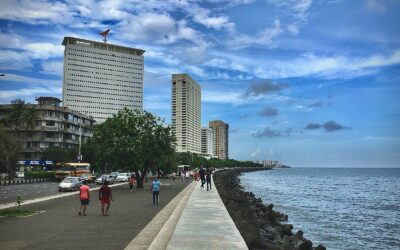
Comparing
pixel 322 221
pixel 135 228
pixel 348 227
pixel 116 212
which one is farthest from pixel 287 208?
pixel 135 228

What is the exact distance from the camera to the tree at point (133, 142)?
44.7 metres

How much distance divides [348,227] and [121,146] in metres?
25.0

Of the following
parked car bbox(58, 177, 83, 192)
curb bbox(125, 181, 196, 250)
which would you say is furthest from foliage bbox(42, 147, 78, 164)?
curb bbox(125, 181, 196, 250)

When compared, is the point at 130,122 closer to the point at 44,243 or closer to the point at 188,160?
the point at 44,243

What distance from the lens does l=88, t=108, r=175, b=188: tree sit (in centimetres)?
4472

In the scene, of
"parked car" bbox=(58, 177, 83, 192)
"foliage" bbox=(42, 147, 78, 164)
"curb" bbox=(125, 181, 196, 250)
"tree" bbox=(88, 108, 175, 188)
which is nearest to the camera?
"curb" bbox=(125, 181, 196, 250)

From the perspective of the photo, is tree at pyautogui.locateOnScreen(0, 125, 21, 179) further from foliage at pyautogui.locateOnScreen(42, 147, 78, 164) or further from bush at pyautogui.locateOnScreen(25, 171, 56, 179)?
foliage at pyautogui.locateOnScreen(42, 147, 78, 164)

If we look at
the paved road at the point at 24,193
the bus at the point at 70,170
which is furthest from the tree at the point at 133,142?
the bus at the point at 70,170

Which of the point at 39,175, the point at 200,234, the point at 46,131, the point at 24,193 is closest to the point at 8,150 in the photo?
the point at 39,175

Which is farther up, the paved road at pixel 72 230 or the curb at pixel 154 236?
the curb at pixel 154 236

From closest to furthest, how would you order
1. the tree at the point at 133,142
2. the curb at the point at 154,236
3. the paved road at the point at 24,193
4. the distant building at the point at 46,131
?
the curb at the point at 154,236
the paved road at the point at 24,193
the tree at the point at 133,142
the distant building at the point at 46,131

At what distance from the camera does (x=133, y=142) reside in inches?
1748

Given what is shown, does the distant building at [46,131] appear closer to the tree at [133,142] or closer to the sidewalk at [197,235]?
the tree at [133,142]

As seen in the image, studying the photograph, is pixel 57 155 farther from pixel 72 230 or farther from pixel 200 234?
pixel 200 234
